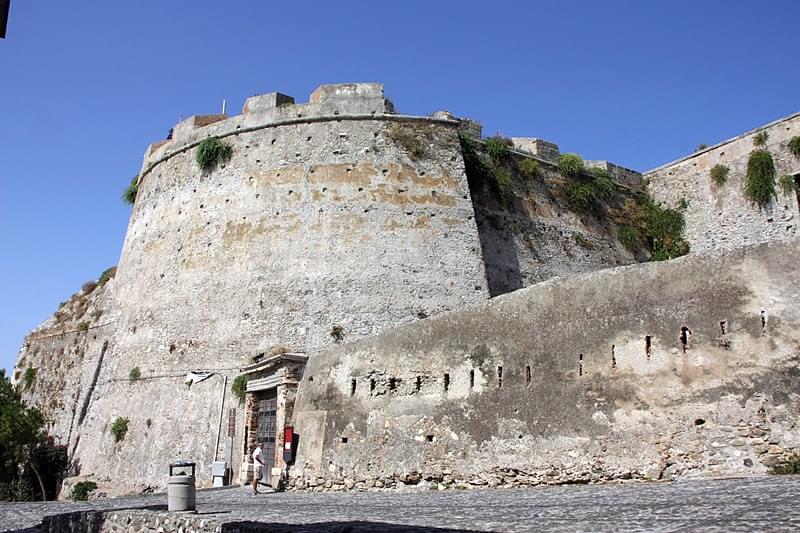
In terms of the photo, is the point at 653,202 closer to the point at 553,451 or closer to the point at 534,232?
the point at 534,232

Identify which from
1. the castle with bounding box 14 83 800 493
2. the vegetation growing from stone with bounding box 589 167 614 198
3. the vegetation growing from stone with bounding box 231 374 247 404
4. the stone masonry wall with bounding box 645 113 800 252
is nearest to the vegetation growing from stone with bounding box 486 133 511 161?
the castle with bounding box 14 83 800 493

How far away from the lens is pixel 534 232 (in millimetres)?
19094

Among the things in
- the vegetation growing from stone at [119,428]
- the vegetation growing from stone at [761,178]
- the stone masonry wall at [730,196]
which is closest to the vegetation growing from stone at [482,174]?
the stone masonry wall at [730,196]

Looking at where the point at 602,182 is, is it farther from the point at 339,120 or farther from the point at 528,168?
the point at 339,120

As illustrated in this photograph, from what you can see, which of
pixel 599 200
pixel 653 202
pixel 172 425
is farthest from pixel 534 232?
pixel 172 425

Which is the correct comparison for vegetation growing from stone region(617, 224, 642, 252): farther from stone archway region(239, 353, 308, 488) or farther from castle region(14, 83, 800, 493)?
stone archway region(239, 353, 308, 488)

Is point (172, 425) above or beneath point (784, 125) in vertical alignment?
beneath

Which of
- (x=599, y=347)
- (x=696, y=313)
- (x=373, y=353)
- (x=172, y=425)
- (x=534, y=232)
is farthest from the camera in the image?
(x=534, y=232)

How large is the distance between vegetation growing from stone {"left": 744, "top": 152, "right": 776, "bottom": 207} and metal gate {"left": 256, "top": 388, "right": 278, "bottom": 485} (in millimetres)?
13731

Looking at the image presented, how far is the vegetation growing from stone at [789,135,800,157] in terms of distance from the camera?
19047 mm

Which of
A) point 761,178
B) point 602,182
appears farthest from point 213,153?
point 761,178

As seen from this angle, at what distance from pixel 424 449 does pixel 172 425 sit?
865cm

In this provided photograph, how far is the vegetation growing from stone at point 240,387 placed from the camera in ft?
52.1

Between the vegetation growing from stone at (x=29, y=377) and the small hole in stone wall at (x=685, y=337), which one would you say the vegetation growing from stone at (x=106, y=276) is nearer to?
the vegetation growing from stone at (x=29, y=377)
